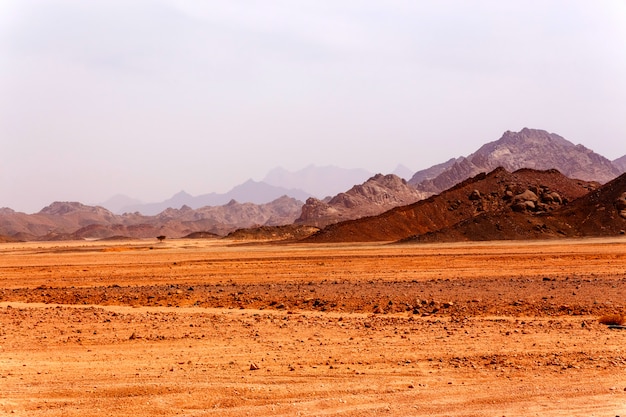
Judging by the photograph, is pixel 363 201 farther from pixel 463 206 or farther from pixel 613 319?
pixel 613 319

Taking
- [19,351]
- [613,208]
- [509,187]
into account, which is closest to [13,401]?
[19,351]

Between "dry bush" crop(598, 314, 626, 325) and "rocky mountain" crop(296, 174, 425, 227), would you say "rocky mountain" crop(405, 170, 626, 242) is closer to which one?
"dry bush" crop(598, 314, 626, 325)

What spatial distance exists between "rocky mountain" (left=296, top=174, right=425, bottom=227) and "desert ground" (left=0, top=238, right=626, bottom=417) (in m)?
126

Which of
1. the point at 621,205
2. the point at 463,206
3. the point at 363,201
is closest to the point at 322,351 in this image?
the point at 621,205

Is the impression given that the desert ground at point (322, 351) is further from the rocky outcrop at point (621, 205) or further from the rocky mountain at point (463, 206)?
the rocky mountain at point (463, 206)

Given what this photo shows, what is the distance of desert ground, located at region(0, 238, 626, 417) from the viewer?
973 cm

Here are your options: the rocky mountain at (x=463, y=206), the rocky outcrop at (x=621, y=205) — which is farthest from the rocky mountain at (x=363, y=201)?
the rocky outcrop at (x=621, y=205)

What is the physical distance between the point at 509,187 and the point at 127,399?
90.3m

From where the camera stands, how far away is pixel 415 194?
603ft

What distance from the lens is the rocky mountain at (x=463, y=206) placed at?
8614cm

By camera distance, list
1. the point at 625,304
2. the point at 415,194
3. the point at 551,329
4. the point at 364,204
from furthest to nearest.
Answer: the point at 415,194
the point at 364,204
the point at 625,304
the point at 551,329

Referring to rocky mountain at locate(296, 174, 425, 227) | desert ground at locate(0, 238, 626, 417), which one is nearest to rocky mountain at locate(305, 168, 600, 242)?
rocky mountain at locate(296, 174, 425, 227)

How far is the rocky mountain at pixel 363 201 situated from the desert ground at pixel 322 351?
126 meters

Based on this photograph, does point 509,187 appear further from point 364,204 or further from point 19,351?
point 19,351
